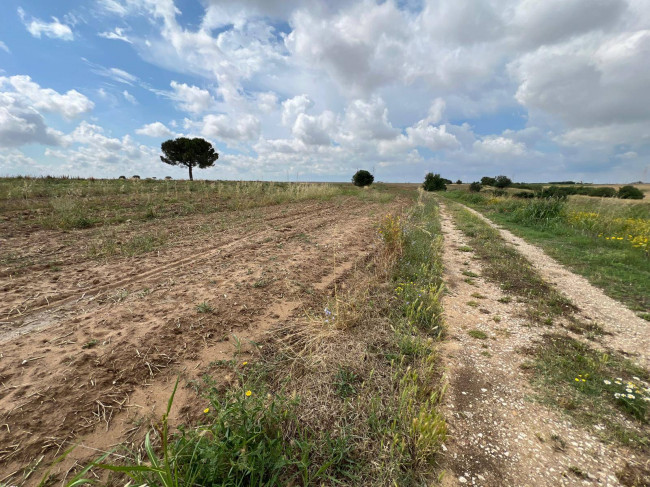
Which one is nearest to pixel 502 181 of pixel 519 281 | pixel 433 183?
pixel 433 183

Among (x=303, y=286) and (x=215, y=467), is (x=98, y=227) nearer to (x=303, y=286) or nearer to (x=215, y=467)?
(x=303, y=286)

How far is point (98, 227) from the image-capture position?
8047 mm

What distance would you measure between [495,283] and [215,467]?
18.5 ft

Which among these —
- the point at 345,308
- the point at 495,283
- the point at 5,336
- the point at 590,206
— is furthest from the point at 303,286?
the point at 590,206

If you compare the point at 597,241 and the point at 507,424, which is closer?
the point at 507,424

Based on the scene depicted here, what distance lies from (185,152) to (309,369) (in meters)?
44.7

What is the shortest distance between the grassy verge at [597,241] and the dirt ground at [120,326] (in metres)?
5.07

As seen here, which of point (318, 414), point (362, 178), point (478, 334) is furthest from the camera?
A: point (362, 178)

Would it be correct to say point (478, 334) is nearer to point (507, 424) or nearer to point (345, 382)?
point (507, 424)

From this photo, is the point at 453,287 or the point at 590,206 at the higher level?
the point at 590,206

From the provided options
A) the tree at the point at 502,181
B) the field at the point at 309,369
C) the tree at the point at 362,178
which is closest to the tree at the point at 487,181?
the tree at the point at 502,181

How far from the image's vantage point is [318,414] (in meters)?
2.16

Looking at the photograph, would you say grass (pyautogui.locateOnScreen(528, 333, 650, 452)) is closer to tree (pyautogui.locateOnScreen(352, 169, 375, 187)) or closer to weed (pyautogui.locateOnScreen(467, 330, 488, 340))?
weed (pyautogui.locateOnScreen(467, 330, 488, 340))

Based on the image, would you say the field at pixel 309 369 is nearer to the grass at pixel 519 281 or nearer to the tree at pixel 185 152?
the grass at pixel 519 281
